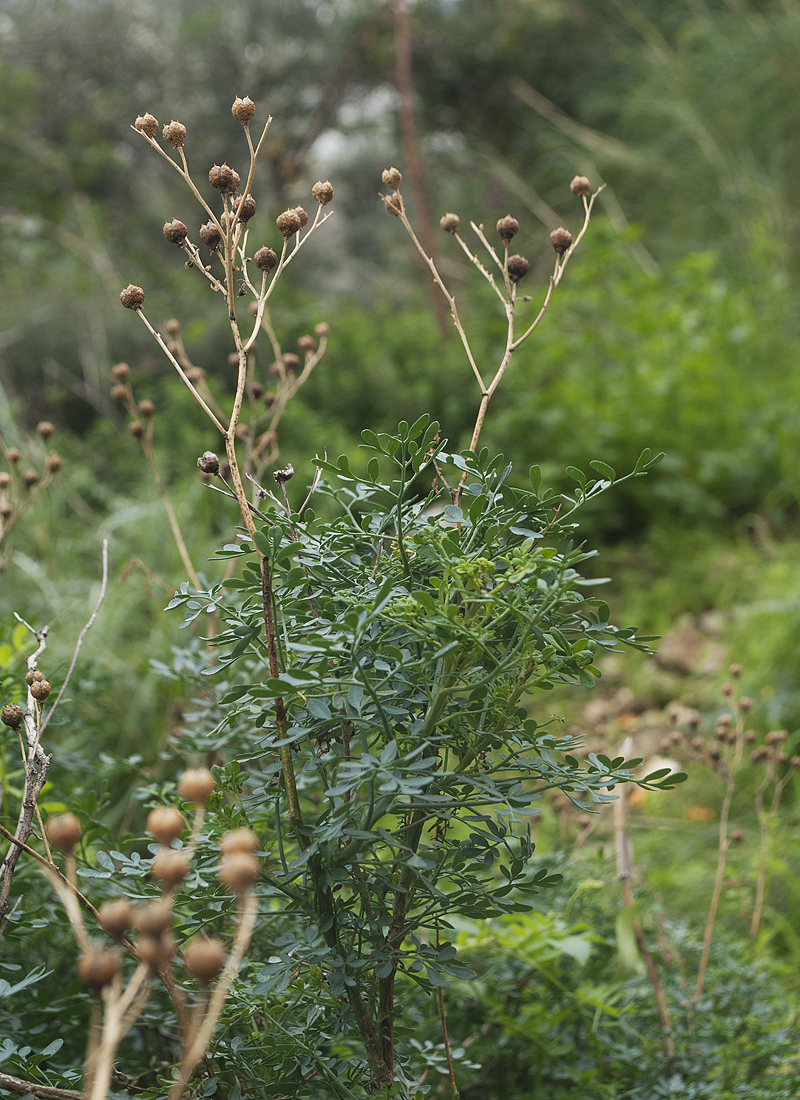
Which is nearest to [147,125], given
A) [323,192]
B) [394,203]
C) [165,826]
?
[323,192]

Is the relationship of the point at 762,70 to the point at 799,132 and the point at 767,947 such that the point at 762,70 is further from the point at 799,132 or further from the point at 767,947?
the point at 767,947

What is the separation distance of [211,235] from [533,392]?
2985 millimetres

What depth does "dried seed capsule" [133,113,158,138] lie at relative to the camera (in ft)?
2.26

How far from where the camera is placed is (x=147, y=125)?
0.70m

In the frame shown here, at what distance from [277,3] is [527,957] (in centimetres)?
936

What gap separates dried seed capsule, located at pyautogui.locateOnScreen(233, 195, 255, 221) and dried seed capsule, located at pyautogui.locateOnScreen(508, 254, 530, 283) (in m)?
0.23

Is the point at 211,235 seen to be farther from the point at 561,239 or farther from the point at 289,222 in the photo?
the point at 561,239

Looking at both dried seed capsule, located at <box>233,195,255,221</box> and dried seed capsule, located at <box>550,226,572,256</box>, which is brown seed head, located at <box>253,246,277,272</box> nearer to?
dried seed capsule, located at <box>233,195,255,221</box>

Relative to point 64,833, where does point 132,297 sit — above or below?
above

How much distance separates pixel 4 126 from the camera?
201 inches

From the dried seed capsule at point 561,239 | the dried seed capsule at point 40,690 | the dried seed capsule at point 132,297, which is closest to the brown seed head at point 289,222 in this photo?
the dried seed capsule at point 132,297

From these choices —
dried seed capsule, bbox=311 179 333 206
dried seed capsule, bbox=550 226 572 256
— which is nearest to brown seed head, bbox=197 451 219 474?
dried seed capsule, bbox=311 179 333 206

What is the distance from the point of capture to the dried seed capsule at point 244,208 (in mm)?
687

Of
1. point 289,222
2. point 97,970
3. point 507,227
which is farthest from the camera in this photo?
point 507,227
